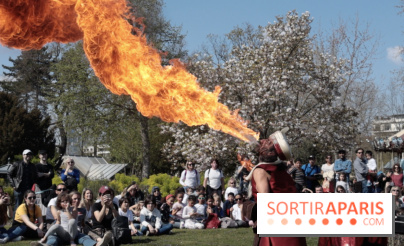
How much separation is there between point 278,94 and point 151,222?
405 inches

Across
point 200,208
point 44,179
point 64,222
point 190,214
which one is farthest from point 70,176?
point 200,208

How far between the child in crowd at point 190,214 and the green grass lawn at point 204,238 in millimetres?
580

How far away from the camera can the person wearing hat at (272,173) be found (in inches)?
211

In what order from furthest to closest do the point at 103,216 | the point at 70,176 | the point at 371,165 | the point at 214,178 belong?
the point at 371,165 → the point at 214,178 → the point at 70,176 → the point at 103,216

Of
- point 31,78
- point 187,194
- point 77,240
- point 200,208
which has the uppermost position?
point 31,78

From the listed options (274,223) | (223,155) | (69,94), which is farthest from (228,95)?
(274,223)

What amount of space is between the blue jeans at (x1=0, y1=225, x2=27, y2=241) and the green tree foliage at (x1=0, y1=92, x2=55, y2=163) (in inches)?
1066

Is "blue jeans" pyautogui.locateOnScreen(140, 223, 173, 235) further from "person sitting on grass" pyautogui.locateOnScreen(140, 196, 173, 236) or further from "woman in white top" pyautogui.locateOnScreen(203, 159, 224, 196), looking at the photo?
"woman in white top" pyautogui.locateOnScreen(203, 159, 224, 196)

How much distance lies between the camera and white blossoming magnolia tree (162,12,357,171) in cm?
2064

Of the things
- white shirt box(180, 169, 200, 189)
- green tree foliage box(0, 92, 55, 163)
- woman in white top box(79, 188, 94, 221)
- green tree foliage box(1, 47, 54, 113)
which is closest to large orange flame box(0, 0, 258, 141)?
woman in white top box(79, 188, 94, 221)

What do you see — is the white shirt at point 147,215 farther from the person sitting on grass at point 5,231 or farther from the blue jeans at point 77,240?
the person sitting on grass at point 5,231

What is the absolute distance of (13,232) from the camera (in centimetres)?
1024

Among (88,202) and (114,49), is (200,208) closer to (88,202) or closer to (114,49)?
(88,202)

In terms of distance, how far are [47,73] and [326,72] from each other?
35.0m
